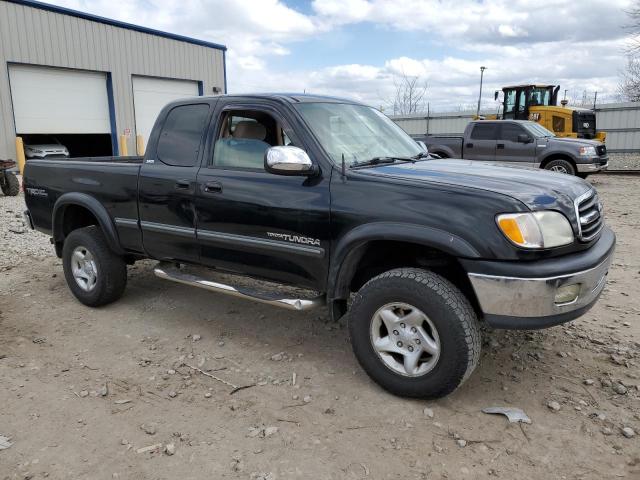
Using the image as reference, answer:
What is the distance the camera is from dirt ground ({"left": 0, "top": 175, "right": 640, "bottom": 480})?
267cm

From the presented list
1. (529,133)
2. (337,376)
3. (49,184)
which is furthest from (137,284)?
(529,133)

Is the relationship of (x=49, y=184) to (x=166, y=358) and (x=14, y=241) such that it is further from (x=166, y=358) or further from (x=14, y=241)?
(x=14, y=241)

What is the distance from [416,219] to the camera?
3033 millimetres

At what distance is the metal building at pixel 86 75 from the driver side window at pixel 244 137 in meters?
15.3

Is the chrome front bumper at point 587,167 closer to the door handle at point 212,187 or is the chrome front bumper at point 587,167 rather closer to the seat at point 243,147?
the seat at point 243,147

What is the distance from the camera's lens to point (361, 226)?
10.6 ft

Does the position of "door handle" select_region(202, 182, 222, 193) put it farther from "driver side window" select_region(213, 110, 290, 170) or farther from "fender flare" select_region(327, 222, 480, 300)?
"fender flare" select_region(327, 222, 480, 300)

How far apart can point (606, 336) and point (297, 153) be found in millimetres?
2848

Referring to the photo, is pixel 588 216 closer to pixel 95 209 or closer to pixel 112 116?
pixel 95 209

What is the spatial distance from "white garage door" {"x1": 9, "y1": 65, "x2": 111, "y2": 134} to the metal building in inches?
1.3

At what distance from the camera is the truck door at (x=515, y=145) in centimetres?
1377

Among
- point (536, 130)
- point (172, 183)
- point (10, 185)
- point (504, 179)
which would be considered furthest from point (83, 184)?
point (536, 130)

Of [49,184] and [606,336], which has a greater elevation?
[49,184]

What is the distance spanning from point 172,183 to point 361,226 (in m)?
1.75
